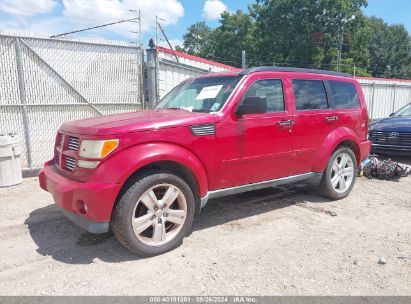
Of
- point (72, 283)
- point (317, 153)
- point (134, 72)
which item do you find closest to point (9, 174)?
point (134, 72)

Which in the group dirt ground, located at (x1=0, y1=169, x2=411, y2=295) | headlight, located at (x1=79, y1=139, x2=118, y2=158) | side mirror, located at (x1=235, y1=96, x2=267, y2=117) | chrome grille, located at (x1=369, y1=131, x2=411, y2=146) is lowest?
dirt ground, located at (x1=0, y1=169, x2=411, y2=295)

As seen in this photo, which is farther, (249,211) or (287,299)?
(249,211)

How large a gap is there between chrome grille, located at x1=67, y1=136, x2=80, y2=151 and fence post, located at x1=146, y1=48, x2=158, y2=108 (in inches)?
169

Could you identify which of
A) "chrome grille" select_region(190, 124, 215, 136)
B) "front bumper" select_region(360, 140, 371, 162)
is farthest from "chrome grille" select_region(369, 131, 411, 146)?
"chrome grille" select_region(190, 124, 215, 136)

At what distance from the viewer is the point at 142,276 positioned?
3.22m

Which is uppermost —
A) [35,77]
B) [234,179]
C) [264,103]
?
[35,77]

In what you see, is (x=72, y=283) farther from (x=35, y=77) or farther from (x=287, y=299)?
(x=35, y=77)

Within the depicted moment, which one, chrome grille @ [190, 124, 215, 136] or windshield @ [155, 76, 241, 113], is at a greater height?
windshield @ [155, 76, 241, 113]

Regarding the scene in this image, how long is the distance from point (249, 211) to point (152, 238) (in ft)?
5.85

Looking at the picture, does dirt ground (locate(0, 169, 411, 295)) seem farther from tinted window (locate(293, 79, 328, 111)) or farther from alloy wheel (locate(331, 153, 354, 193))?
tinted window (locate(293, 79, 328, 111))

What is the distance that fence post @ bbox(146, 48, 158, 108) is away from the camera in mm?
7848

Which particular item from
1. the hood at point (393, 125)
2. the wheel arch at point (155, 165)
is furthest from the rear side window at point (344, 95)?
the hood at point (393, 125)

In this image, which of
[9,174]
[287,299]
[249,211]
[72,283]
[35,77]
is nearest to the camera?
[287,299]

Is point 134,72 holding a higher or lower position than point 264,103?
higher
